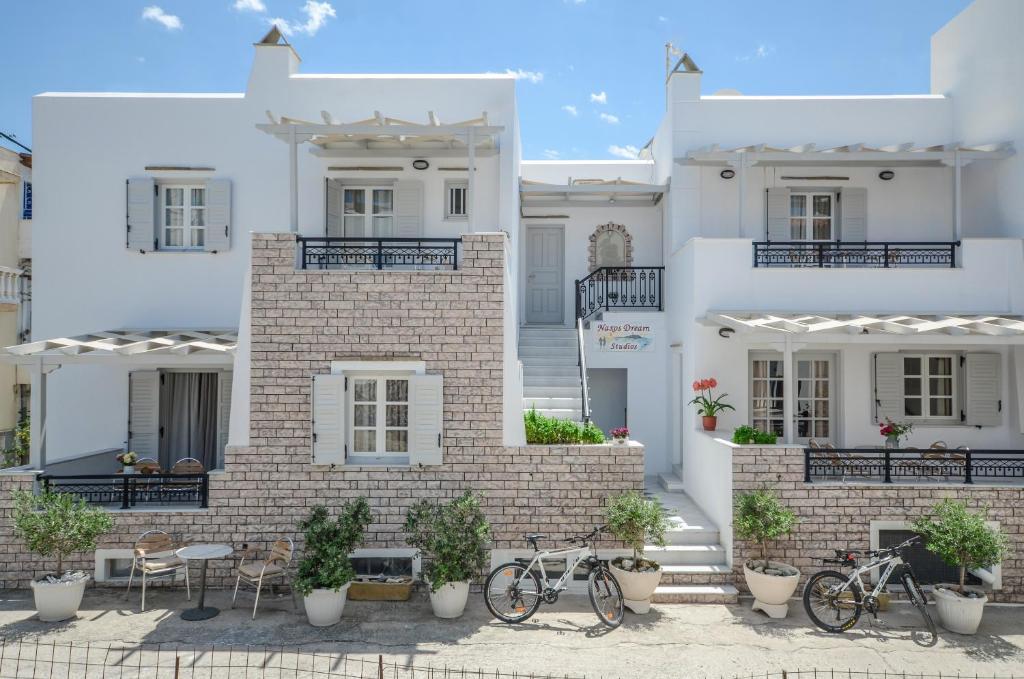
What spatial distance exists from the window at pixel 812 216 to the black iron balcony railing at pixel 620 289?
2.66 m

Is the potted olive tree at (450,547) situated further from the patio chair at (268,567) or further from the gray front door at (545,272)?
the gray front door at (545,272)

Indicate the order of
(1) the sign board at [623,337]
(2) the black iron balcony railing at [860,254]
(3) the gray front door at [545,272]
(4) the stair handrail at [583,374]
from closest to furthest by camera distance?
(4) the stair handrail at [583,374]
(2) the black iron balcony railing at [860,254]
(1) the sign board at [623,337]
(3) the gray front door at [545,272]

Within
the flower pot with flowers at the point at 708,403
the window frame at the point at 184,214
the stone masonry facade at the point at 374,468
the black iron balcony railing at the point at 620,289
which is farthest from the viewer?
the black iron balcony railing at the point at 620,289

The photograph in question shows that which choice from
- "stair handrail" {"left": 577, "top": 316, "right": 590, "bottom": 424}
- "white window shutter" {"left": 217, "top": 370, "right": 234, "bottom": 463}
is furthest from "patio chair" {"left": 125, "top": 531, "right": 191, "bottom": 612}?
"stair handrail" {"left": 577, "top": 316, "right": 590, "bottom": 424}

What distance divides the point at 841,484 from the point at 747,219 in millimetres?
5843

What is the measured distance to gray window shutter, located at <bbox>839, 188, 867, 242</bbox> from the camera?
1320 cm

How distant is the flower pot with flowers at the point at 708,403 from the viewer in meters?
11.3

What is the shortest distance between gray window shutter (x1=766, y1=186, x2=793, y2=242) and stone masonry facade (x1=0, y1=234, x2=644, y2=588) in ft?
20.9

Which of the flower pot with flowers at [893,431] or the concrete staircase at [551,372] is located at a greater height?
the concrete staircase at [551,372]

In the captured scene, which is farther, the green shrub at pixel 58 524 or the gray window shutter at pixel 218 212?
the gray window shutter at pixel 218 212

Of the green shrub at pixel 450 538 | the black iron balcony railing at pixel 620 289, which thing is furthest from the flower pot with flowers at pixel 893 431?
the green shrub at pixel 450 538

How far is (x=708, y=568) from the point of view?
30.4 ft

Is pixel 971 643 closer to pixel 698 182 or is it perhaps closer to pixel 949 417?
pixel 949 417

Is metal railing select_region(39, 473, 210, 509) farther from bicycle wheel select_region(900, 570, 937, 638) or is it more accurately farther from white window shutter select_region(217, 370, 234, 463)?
bicycle wheel select_region(900, 570, 937, 638)
